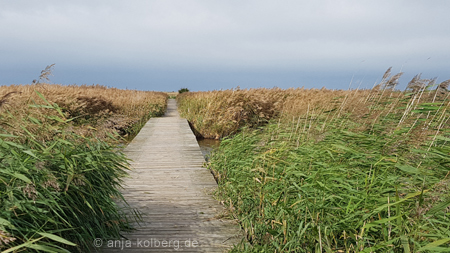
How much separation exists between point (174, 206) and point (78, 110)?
8.48 meters

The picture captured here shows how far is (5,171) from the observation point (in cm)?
190

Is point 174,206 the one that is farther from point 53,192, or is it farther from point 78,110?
point 78,110

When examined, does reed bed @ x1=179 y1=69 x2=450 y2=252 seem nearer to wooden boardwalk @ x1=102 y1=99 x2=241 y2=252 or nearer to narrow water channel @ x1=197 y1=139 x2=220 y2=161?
wooden boardwalk @ x1=102 y1=99 x2=241 y2=252

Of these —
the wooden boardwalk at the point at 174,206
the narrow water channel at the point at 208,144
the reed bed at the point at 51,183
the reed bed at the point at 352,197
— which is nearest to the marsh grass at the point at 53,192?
the reed bed at the point at 51,183

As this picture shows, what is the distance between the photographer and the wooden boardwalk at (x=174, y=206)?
3020mm

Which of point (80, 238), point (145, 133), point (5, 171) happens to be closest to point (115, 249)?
point (80, 238)

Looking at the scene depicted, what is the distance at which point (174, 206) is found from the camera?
3961 millimetres

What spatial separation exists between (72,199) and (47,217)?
34cm

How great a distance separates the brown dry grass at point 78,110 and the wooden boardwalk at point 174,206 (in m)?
0.91

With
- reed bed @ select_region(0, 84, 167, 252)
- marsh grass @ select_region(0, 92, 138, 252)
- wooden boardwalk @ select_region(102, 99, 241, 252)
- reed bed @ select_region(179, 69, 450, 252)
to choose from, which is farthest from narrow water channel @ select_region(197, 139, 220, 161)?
marsh grass @ select_region(0, 92, 138, 252)

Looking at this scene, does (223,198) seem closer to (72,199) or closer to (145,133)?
(72,199)

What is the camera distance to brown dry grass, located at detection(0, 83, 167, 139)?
8.59 ft

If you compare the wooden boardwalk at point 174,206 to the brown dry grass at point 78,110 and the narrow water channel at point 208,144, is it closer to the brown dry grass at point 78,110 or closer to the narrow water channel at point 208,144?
the brown dry grass at point 78,110

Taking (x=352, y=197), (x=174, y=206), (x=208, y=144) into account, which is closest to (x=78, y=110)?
(x=208, y=144)
